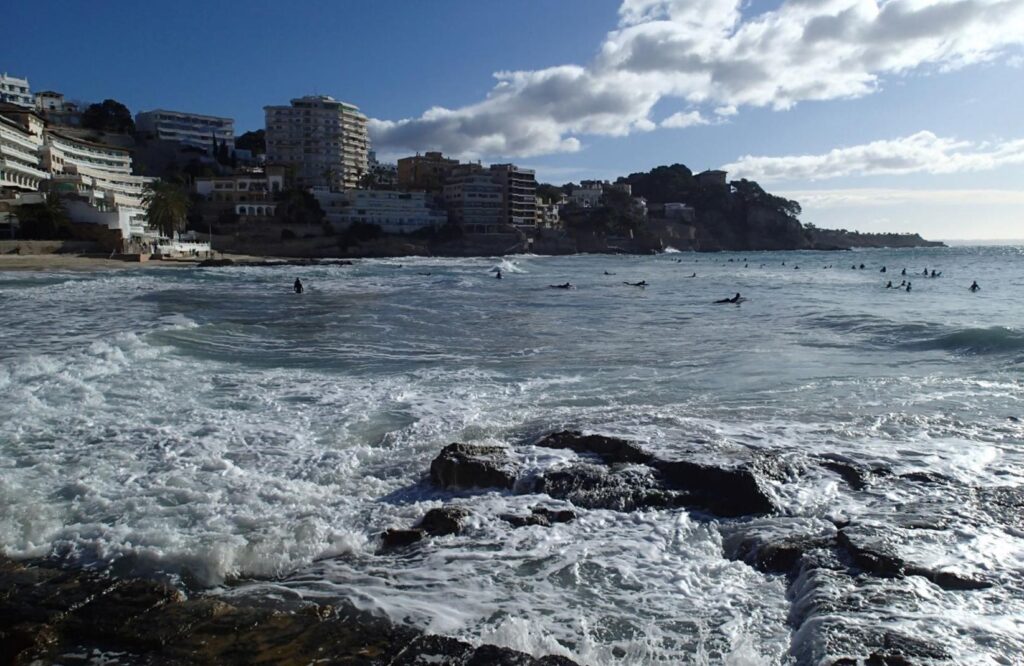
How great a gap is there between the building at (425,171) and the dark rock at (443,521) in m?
111

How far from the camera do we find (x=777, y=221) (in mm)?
153750

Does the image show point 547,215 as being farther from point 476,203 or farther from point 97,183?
point 97,183

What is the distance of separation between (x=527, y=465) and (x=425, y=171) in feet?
389

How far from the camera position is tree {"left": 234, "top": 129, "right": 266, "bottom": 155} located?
121 meters

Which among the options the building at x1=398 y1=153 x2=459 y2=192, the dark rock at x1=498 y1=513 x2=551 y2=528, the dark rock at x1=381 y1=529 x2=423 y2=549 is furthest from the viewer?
the building at x1=398 y1=153 x2=459 y2=192

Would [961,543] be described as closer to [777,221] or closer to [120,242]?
[120,242]

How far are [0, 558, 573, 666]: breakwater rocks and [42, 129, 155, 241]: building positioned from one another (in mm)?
57090

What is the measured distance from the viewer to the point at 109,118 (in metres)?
103

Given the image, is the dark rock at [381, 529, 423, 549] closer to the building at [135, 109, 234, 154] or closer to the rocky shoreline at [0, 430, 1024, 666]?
the rocky shoreline at [0, 430, 1024, 666]

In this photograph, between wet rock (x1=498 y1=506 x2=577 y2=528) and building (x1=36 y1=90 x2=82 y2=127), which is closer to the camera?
wet rock (x1=498 y1=506 x2=577 y2=528)

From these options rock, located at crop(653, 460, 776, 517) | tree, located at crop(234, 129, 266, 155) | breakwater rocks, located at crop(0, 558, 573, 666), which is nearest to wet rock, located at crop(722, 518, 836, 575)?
rock, located at crop(653, 460, 776, 517)

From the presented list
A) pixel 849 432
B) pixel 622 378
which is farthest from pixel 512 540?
pixel 622 378

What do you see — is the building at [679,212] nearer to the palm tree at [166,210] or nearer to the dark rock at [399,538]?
the palm tree at [166,210]

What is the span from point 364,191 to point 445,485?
93.3 m
